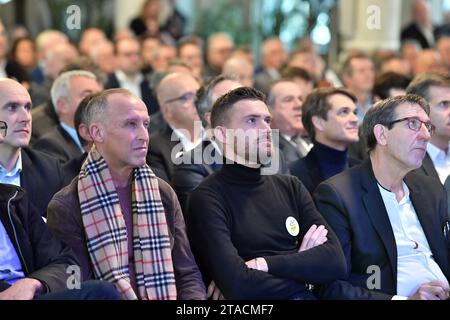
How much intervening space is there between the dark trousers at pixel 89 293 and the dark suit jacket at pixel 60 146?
1.96 meters

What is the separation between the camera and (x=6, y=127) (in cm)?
466

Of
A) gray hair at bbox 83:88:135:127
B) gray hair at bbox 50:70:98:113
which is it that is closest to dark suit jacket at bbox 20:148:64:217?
gray hair at bbox 83:88:135:127

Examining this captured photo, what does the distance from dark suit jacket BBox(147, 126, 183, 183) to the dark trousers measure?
1.77m

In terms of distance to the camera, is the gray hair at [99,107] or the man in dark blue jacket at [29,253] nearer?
the man in dark blue jacket at [29,253]

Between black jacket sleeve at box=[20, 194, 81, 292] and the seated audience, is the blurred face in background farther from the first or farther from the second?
black jacket sleeve at box=[20, 194, 81, 292]

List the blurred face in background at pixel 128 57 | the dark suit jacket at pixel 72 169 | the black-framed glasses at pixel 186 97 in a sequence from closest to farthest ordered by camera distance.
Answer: the dark suit jacket at pixel 72 169
the black-framed glasses at pixel 186 97
the blurred face in background at pixel 128 57

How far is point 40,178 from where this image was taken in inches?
190

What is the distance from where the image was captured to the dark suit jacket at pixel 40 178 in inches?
188

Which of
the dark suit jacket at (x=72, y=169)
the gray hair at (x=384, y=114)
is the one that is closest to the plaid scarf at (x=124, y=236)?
the dark suit jacket at (x=72, y=169)

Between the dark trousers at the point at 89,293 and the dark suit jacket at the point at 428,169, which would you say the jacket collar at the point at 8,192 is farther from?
the dark suit jacket at the point at 428,169

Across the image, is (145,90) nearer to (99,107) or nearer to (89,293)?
(99,107)

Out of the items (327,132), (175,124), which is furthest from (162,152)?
(327,132)

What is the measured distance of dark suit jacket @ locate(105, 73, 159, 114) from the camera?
327 inches

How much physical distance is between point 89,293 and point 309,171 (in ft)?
6.79
